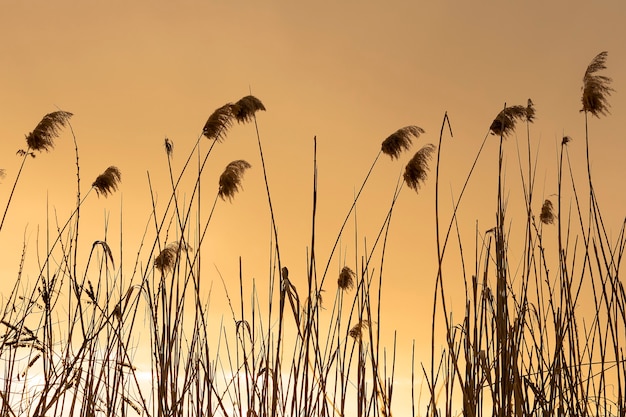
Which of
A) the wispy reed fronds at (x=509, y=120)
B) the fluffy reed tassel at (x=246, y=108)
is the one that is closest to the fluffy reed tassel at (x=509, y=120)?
the wispy reed fronds at (x=509, y=120)

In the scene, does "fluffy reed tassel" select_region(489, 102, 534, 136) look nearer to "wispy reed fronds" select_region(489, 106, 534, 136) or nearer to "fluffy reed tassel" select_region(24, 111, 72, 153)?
"wispy reed fronds" select_region(489, 106, 534, 136)

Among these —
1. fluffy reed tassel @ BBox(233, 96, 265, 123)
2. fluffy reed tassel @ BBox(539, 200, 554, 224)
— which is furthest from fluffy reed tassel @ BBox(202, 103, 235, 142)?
fluffy reed tassel @ BBox(539, 200, 554, 224)

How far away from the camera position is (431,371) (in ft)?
8.42

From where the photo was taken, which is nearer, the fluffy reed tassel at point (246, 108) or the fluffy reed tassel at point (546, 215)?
the fluffy reed tassel at point (246, 108)

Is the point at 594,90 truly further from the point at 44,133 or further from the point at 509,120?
the point at 44,133

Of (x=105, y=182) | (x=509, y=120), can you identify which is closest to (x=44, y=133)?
(x=105, y=182)

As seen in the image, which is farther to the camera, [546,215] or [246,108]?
[546,215]

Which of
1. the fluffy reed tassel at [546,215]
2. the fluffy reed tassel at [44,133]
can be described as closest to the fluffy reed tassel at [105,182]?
the fluffy reed tassel at [44,133]

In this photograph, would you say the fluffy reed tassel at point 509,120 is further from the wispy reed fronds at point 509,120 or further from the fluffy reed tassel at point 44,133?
the fluffy reed tassel at point 44,133

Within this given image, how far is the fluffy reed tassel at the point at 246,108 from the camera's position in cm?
279

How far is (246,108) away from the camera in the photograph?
110 inches

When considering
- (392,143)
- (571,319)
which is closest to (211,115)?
(392,143)

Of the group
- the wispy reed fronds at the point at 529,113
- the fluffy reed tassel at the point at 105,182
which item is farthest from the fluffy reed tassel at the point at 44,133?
the wispy reed fronds at the point at 529,113

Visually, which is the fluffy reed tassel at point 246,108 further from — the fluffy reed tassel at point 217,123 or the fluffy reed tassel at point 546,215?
the fluffy reed tassel at point 546,215
